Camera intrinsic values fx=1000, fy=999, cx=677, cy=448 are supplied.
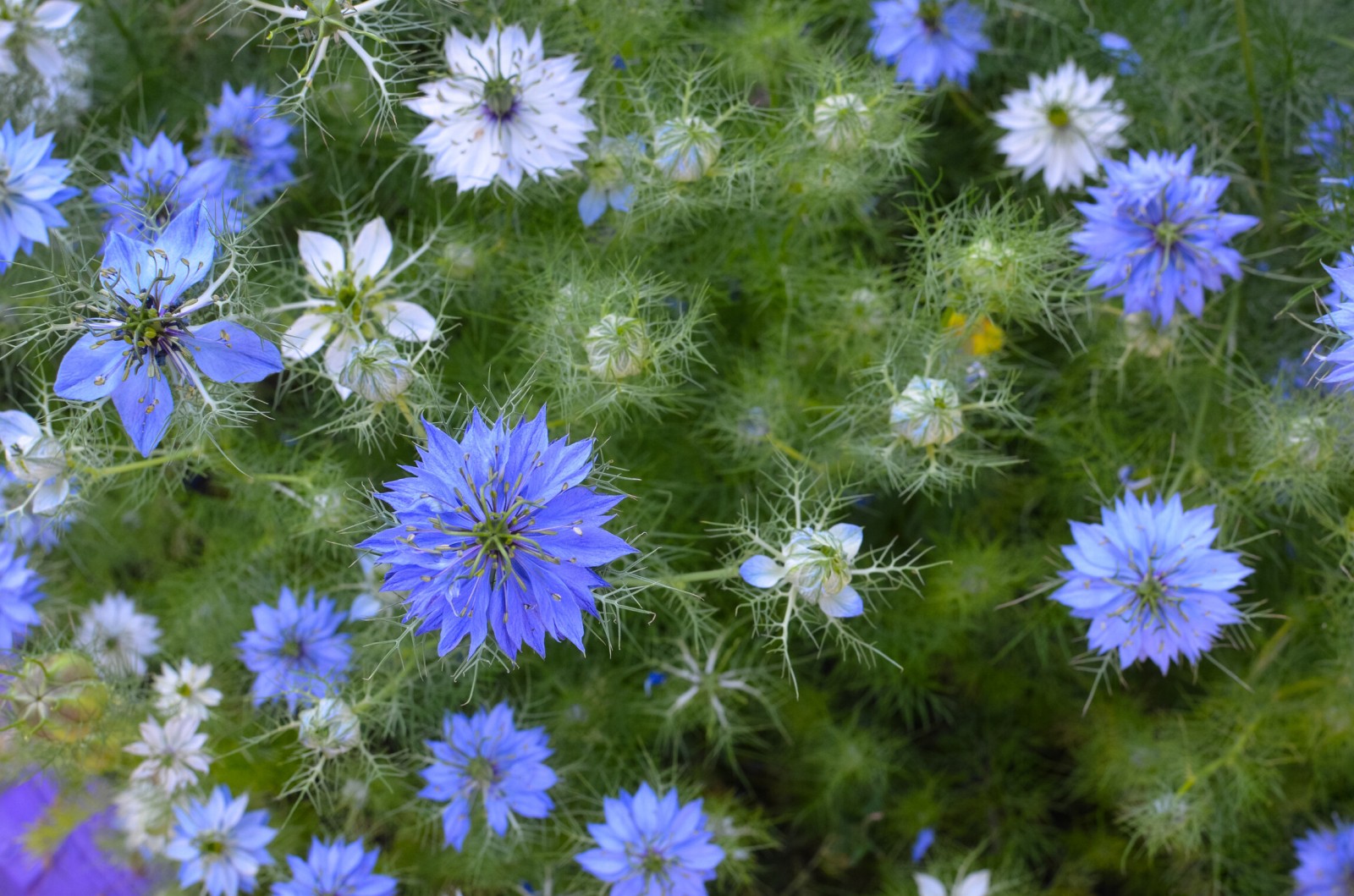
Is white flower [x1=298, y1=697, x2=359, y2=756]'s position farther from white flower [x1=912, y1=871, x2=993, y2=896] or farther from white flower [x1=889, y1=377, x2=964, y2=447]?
white flower [x1=912, y1=871, x2=993, y2=896]

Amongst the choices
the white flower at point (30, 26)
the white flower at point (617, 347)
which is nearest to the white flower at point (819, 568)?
the white flower at point (617, 347)

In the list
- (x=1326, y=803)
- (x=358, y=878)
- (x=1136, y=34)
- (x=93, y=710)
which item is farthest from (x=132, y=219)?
(x=1326, y=803)

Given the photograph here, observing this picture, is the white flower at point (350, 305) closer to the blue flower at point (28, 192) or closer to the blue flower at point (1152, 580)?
the blue flower at point (28, 192)

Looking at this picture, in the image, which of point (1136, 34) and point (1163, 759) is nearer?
point (1163, 759)

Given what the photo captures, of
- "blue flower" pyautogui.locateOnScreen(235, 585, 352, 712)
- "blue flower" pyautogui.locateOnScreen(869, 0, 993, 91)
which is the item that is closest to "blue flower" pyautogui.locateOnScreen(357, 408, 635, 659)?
"blue flower" pyautogui.locateOnScreen(235, 585, 352, 712)

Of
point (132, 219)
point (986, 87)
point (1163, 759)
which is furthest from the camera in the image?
point (986, 87)

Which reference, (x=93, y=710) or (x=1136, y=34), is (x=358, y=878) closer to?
(x=93, y=710)
